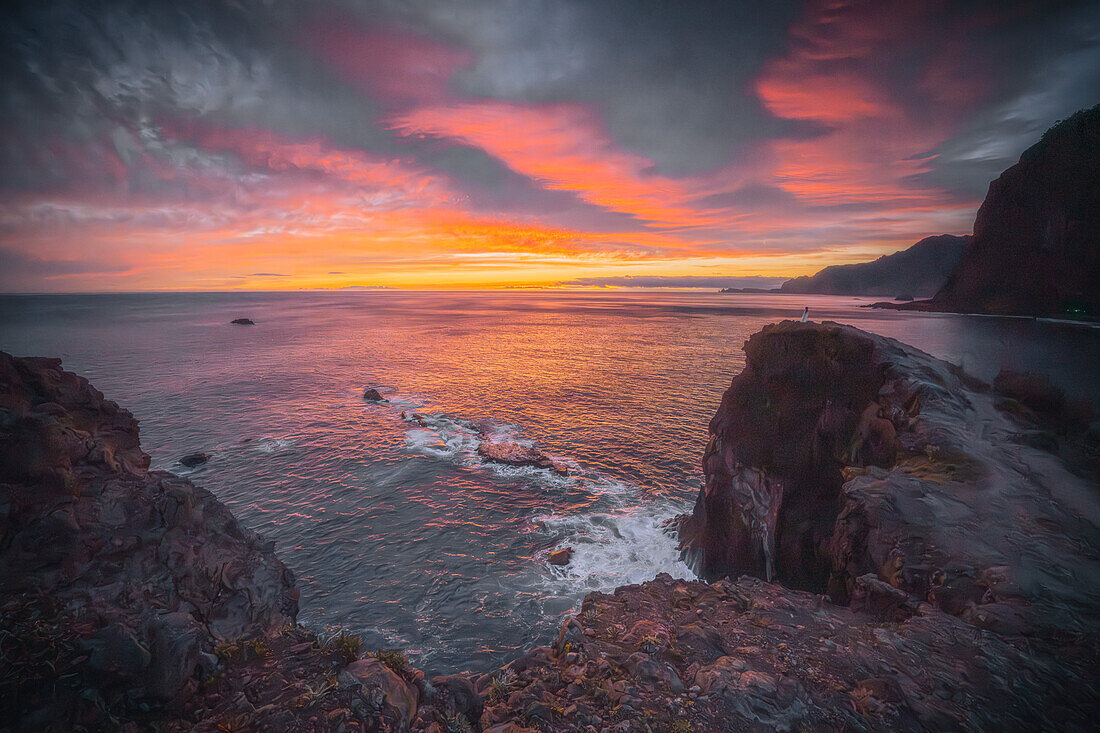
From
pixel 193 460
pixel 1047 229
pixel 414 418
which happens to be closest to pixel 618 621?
pixel 414 418

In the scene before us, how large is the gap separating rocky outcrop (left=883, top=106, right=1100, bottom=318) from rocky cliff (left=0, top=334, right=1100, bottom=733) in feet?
268

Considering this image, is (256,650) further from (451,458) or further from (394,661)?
(451,458)

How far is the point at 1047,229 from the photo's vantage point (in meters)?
61.7

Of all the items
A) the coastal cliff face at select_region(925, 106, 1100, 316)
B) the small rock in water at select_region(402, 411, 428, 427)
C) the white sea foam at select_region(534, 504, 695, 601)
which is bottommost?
the white sea foam at select_region(534, 504, 695, 601)

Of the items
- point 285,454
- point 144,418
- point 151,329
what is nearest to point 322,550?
point 285,454

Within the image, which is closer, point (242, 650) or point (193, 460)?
point (242, 650)

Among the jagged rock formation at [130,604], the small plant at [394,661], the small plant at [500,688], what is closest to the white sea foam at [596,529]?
the small plant at [500,688]

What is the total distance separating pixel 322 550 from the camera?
17.7 meters

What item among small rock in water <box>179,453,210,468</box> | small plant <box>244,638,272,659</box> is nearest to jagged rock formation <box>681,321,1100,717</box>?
small plant <box>244,638,272,659</box>

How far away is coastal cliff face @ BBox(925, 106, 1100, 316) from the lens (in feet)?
190

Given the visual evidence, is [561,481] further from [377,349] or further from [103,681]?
[377,349]

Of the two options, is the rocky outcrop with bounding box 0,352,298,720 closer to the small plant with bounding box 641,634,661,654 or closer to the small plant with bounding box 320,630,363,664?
the small plant with bounding box 320,630,363,664

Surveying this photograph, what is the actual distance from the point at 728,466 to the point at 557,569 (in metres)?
9.46

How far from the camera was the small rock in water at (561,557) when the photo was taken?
17500 millimetres
